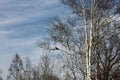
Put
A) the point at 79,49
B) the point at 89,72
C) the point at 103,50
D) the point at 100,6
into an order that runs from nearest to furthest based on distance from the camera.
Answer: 1. the point at 89,72
2. the point at 100,6
3. the point at 79,49
4. the point at 103,50

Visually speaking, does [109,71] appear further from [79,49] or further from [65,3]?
[65,3]

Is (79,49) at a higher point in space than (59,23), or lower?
lower

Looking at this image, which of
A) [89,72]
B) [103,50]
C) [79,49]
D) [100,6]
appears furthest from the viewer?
[103,50]

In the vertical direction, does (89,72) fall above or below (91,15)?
below

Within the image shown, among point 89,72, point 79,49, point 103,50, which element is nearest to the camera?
point 89,72

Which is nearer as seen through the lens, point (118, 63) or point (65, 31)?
point (65, 31)

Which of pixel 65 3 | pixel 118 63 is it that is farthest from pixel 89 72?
pixel 118 63

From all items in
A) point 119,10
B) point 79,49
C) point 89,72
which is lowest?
point 89,72

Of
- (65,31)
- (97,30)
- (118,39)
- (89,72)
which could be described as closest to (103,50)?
(118,39)

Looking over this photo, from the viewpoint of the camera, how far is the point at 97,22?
29.5m

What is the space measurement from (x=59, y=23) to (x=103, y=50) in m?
4.77

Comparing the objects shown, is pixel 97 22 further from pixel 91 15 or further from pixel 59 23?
pixel 59 23

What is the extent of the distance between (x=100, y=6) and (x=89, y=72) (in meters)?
5.25

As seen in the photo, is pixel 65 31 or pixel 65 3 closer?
pixel 65 3
